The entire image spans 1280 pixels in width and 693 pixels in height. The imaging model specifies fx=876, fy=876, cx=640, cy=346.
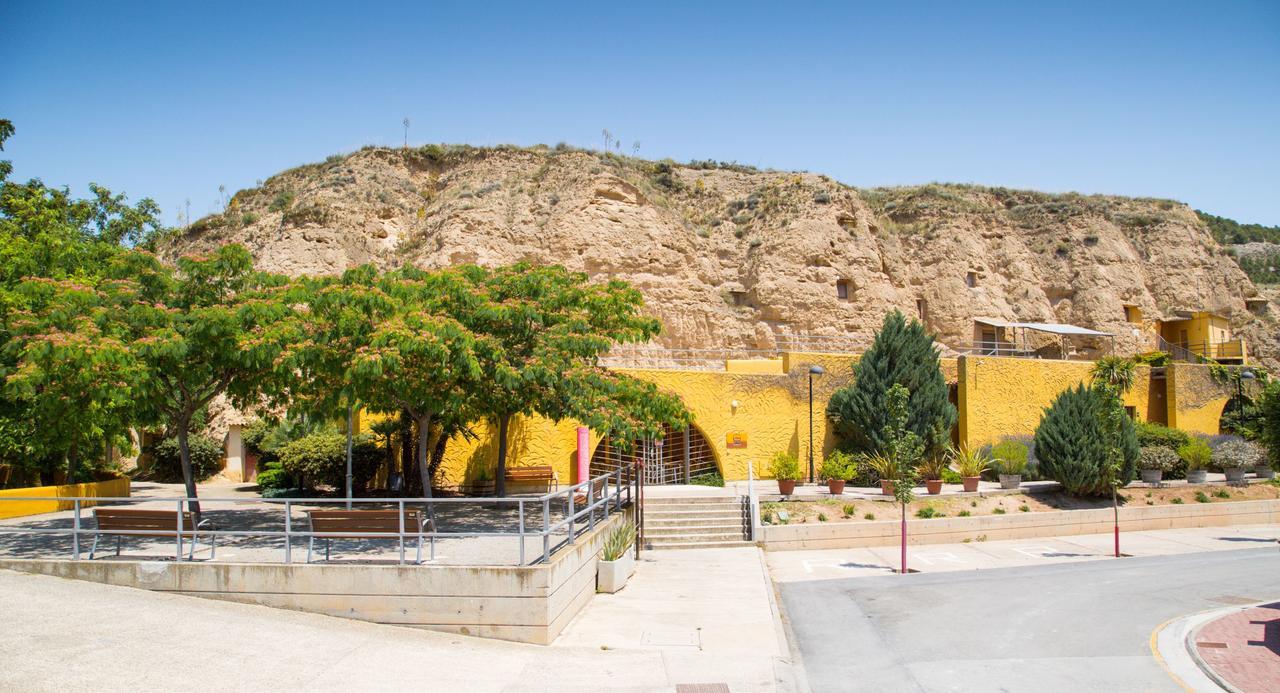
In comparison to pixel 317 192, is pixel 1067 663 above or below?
below

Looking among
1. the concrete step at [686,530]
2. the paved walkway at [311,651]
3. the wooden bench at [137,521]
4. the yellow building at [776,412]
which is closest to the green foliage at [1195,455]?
the yellow building at [776,412]

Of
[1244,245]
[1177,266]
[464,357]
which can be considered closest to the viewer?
[464,357]

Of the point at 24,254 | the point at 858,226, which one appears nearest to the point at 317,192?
the point at 24,254

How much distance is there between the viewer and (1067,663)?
35.8 feet

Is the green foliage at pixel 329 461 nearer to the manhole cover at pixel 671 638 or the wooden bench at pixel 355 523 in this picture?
the wooden bench at pixel 355 523

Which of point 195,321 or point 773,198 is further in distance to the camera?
point 773,198

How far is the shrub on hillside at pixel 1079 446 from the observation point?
80.4ft

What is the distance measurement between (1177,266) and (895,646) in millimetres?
42564

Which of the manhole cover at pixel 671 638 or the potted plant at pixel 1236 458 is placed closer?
the manhole cover at pixel 671 638

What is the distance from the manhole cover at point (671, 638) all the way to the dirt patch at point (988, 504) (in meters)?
9.37

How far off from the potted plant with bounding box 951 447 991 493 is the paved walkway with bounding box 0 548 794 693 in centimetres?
1417

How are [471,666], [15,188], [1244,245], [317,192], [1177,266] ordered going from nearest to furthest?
[471,666], [15,188], [317,192], [1177,266], [1244,245]

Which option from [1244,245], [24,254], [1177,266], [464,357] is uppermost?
[1244,245]

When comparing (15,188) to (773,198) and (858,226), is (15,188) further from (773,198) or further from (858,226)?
(858,226)
